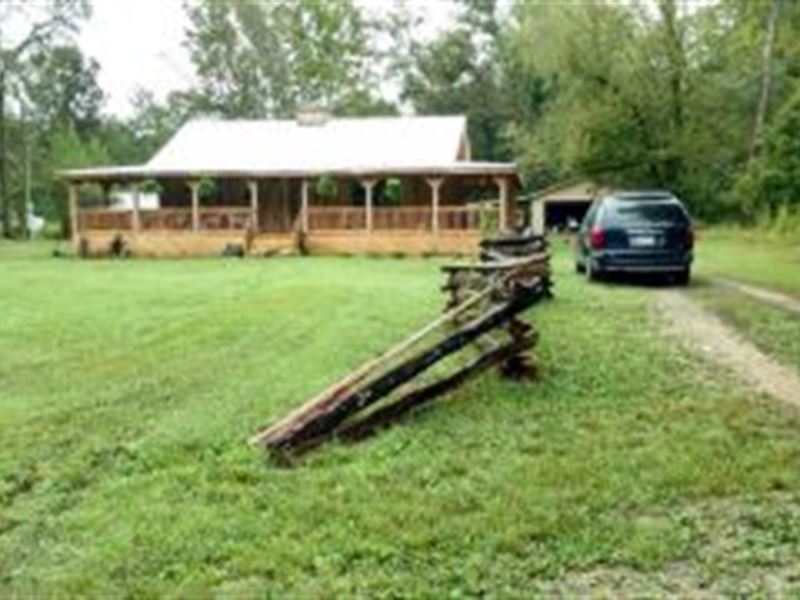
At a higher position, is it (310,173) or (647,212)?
(310,173)

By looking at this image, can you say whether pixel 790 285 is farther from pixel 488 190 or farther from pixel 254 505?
pixel 488 190

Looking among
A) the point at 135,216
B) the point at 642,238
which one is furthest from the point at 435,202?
the point at 642,238

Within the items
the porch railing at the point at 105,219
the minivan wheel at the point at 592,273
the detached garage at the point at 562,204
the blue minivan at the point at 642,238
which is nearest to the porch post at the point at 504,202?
the porch railing at the point at 105,219

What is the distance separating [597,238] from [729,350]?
1021 centimetres

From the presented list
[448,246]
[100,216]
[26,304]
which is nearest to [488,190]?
[448,246]

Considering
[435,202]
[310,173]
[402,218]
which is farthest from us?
[310,173]

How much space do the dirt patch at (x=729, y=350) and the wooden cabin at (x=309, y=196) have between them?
1981 cm

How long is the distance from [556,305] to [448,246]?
1965 cm

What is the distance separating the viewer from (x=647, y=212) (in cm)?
2473

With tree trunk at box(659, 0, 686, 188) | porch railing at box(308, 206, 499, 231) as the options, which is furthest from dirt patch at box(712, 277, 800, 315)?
tree trunk at box(659, 0, 686, 188)

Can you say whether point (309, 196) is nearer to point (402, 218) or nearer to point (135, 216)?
point (402, 218)

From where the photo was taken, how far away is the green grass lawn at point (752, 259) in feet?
87.0

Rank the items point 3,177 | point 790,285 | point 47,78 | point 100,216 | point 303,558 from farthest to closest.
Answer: point 47,78, point 3,177, point 100,216, point 790,285, point 303,558

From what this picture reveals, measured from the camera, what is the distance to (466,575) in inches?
257
